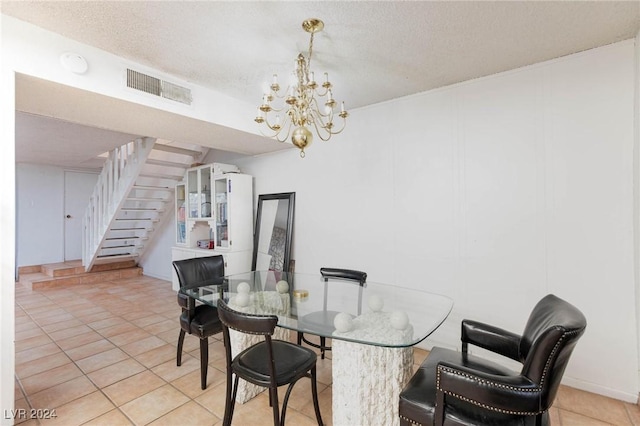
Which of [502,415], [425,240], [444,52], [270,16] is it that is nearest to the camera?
[502,415]

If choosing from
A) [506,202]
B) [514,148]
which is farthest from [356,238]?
[514,148]

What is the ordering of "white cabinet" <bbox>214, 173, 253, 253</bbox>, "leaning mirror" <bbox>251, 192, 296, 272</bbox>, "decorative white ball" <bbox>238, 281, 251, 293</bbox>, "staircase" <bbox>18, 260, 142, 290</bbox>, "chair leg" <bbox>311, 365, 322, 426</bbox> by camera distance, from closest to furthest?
1. "chair leg" <bbox>311, 365, 322, 426</bbox>
2. "decorative white ball" <bbox>238, 281, 251, 293</bbox>
3. "leaning mirror" <bbox>251, 192, 296, 272</bbox>
4. "white cabinet" <bbox>214, 173, 253, 253</bbox>
5. "staircase" <bbox>18, 260, 142, 290</bbox>

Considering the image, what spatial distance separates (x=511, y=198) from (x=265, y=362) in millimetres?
2359

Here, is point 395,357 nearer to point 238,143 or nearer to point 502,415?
point 502,415

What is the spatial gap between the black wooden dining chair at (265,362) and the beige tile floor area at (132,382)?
0.43 m

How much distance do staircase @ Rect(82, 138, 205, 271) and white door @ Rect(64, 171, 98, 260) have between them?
113cm

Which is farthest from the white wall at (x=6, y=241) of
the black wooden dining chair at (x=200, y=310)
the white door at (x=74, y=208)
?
the white door at (x=74, y=208)

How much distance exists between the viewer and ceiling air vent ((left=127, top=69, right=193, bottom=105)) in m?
→ 2.38

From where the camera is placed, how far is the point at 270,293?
8.35 feet

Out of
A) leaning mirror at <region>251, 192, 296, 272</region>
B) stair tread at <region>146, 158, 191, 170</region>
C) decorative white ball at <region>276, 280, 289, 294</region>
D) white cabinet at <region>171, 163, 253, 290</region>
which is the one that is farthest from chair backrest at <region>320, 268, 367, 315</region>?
stair tread at <region>146, 158, 191, 170</region>

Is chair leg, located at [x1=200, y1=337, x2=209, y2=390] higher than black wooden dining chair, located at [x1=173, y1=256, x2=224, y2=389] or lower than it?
lower

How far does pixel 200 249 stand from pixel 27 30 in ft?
11.0
